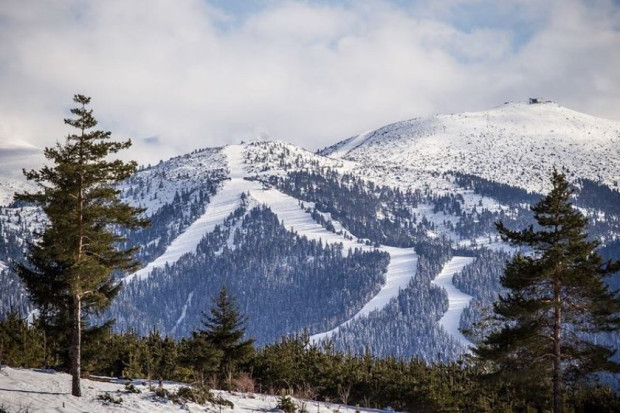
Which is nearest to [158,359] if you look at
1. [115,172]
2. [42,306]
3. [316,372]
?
[316,372]

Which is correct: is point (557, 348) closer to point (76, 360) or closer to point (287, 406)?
point (287, 406)

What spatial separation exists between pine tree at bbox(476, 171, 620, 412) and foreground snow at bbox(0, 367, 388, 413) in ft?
36.5

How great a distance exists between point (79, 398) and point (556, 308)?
24.1 m

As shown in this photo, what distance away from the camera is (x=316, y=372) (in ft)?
179

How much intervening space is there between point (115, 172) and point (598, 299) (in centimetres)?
2543

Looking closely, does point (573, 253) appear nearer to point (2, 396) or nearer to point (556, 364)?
point (556, 364)

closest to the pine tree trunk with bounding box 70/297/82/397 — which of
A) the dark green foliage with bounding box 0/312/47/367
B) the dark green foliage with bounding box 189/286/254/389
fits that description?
the dark green foliage with bounding box 0/312/47/367

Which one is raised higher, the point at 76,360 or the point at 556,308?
the point at 556,308

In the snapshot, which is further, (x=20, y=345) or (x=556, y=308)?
(x=20, y=345)

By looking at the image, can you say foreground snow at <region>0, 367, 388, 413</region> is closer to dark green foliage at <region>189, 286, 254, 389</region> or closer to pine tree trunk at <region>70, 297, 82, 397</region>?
pine tree trunk at <region>70, 297, 82, 397</region>

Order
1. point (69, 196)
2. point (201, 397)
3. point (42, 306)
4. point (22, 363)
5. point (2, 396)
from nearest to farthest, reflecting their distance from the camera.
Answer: point (2, 396), point (69, 196), point (201, 397), point (42, 306), point (22, 363)

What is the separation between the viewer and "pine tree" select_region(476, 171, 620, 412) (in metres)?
31.5

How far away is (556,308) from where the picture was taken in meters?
31.6

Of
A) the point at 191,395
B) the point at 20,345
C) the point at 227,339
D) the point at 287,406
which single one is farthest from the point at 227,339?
the point at 287,406
